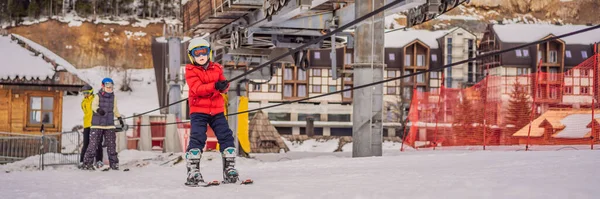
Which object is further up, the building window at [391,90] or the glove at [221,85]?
the building window at [391,90]

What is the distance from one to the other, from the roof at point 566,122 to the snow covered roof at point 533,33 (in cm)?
3835

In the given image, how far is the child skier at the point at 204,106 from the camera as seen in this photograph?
905 centimetres

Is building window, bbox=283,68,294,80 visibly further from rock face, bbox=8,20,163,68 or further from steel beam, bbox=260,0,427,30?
steel beam, bbox=260,0,427,30

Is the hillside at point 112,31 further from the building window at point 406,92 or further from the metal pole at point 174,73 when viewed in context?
the metal pole at point 174,73

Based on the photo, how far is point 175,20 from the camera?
106m

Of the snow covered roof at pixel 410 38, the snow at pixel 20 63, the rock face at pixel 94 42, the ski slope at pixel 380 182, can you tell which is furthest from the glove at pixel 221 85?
the rock face at pixel 94 42

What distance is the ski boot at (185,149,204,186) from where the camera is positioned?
8852mm

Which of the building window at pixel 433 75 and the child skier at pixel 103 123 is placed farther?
the building window at pixel 433 75

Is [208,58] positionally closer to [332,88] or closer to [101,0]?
[332,88]

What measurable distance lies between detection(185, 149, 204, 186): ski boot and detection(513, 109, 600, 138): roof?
502 inches

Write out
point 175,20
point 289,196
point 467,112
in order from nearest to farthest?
1. point 289,196
2. point 467,112
3. point 175,20

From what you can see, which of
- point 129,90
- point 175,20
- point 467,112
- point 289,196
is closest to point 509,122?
point 467,112

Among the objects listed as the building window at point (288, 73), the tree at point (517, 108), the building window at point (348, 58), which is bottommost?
the tree at point (517, 108)

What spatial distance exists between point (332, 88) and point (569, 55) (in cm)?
1714
